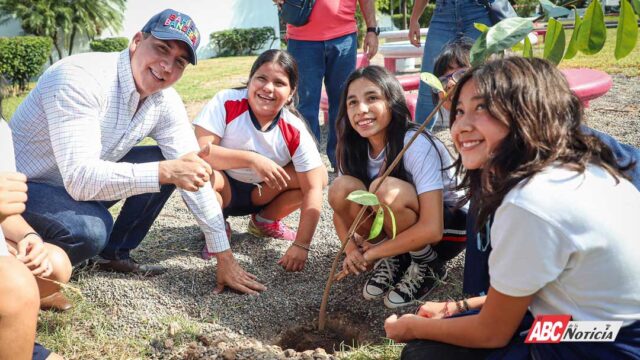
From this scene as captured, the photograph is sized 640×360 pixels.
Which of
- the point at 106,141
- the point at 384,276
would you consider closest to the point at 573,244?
the point at 384,276

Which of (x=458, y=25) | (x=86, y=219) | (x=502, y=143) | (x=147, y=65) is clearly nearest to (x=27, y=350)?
(x=86, y=219)

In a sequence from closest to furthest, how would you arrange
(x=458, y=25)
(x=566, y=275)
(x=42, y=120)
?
(x=566, y=275) → (x=42, y=120) → (x=458, y=25)

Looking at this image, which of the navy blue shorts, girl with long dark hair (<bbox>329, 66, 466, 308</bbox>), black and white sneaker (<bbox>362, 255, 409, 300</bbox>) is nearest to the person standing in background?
girl with long dark hair (<bbox>329, 66, 466, 308</bbox>)

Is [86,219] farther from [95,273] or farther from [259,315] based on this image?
[259,315]

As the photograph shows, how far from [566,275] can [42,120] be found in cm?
191

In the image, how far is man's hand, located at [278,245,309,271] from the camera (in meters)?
2.55

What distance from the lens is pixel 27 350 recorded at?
1.50m

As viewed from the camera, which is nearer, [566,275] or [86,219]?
[566,275]

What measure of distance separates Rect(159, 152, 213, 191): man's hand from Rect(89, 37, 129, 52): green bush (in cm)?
1686

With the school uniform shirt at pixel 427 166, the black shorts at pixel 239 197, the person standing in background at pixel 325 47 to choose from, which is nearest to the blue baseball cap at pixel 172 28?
the black shorts at pixel 239 197

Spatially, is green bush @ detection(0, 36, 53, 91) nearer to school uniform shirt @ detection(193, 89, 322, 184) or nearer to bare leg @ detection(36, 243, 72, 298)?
school uniform shirt @ detection(193, 89, 322, 184)

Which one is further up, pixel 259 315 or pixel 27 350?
pixel 27 350

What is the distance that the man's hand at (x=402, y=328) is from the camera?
1.60 meters

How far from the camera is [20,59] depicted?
1184cm
